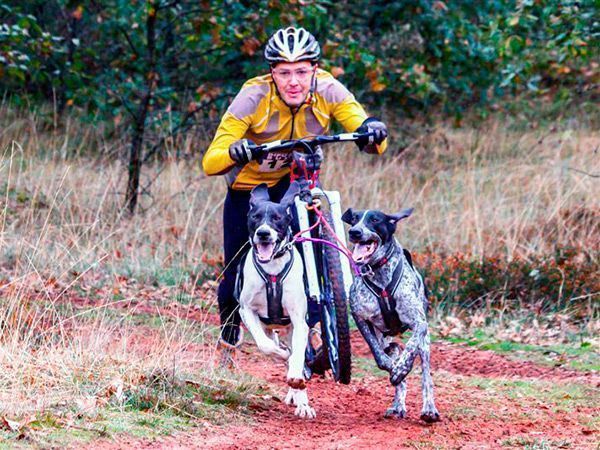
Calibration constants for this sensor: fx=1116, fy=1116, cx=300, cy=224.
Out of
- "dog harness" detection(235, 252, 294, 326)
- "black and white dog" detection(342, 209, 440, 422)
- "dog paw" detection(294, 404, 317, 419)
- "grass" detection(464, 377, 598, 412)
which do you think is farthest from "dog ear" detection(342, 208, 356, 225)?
"grass" detection(464, 377, 598, 412)

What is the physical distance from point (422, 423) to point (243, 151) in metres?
1.72

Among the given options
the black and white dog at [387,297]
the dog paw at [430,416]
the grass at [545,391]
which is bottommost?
the grass at [545,391]

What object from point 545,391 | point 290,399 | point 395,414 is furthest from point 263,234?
point 545,391

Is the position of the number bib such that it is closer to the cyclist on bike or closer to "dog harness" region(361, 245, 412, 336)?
the cyclist on bike

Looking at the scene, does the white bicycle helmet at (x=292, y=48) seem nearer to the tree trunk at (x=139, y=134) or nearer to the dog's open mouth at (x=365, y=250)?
the dog's open mouth at (x=365, y=250)

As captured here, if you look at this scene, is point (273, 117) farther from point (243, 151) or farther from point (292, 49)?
point (243, 151)

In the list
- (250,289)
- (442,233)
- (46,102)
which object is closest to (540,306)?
(442,233)

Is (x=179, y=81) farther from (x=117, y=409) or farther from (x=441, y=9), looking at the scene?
(x=117, y=409)

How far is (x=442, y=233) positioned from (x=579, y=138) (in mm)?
4678

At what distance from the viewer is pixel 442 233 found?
38.3ft

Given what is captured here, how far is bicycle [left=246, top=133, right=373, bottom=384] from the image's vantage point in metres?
5.97

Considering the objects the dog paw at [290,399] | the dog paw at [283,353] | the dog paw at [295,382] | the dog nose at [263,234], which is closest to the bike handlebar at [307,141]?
the dog nose at [263,234]

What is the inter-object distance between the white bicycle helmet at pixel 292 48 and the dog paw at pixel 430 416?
6.71 ft

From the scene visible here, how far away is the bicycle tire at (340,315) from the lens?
594cm
